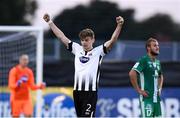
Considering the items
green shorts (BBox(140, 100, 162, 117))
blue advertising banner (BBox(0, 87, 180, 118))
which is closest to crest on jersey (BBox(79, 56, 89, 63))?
green shorts (BBox(140, 100, 162, 117))

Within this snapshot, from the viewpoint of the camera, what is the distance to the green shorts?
12680 millimetres

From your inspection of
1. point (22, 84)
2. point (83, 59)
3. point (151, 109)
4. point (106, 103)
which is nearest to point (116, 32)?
point (83, 59)

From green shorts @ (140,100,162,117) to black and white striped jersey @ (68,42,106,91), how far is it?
1280mm

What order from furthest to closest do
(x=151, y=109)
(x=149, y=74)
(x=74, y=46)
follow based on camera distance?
Answer: 1. (x=149, y=74)
2. (x=151, y=109)
3. (x=74, y=46)

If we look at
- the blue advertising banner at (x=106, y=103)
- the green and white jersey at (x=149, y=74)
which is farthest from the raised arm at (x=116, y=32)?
the blue advertising banner at (x=106, y=103)

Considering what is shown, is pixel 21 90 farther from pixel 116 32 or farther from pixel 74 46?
pixel 116 32

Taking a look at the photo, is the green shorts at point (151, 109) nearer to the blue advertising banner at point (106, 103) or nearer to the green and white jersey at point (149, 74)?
the green and white jersey at point (149, 74)

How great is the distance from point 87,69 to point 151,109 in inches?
60.9

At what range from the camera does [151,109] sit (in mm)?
12703

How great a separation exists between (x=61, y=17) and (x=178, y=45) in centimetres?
1052

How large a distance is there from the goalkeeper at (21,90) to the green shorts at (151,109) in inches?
213

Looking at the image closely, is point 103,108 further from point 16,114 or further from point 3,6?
point 3,6

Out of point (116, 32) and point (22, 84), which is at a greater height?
point (116, 32)

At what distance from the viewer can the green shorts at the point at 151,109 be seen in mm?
12680
